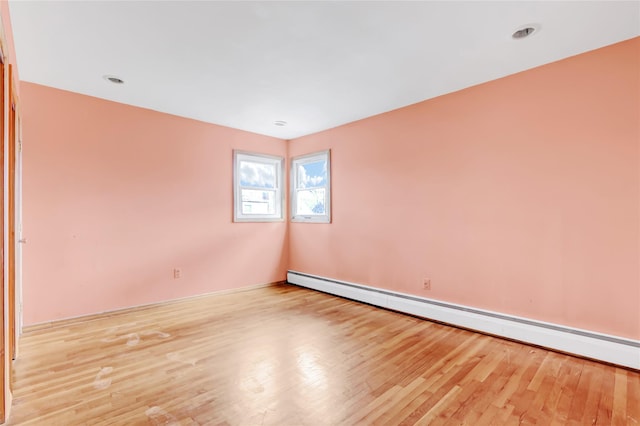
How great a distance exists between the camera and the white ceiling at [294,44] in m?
2.06

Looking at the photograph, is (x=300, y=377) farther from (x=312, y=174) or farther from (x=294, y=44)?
(x=312, y=174)

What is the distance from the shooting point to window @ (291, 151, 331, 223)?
486cm

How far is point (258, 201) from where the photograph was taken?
5.15 meters

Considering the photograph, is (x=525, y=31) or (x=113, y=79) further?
(x=113, y=79)

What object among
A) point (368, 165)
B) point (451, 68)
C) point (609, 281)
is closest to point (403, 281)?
point (368, 165)

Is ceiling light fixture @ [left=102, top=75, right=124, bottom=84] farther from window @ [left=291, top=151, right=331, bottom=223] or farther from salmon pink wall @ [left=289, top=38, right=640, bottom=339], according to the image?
salmon pink wall @ [left=289, top=38, right=640, bottom=339]

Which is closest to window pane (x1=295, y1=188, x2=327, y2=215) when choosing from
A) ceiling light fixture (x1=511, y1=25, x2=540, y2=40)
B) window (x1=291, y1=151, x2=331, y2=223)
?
window (x1=291, y1=151, x2=331, y2=223)

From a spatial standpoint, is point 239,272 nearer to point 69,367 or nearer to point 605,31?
point 69,367

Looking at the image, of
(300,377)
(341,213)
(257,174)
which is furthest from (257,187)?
(300,377)

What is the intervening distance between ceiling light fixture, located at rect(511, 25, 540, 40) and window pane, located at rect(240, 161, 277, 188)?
3770 mm

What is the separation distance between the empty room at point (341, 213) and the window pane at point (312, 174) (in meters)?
0.43

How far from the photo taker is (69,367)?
2402 mm

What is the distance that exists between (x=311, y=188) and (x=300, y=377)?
3311 mm

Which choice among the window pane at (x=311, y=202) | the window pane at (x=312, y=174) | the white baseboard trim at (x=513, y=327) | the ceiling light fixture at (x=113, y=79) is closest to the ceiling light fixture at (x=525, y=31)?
the white baseboard trim at (x=513, y=327)
